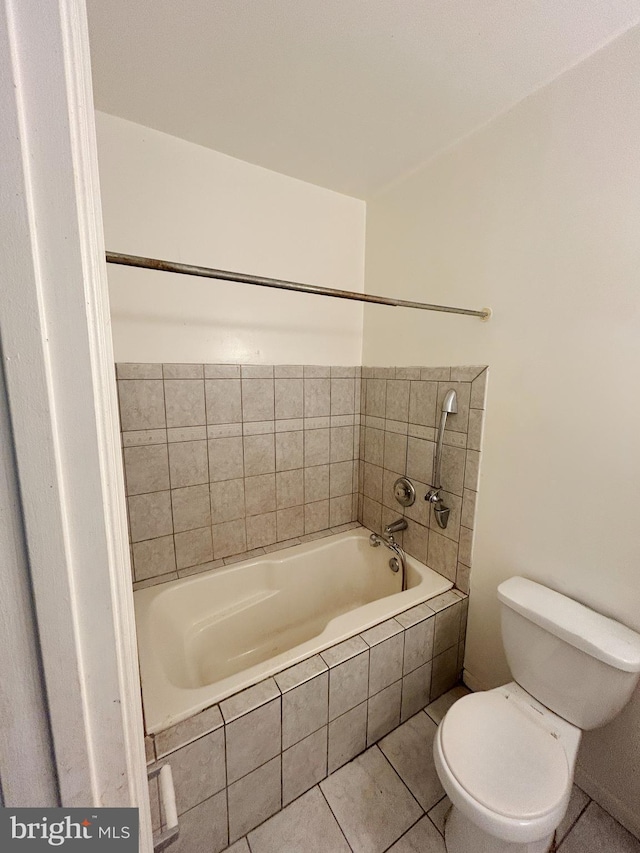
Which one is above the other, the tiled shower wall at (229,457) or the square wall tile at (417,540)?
A: the tiled shower wall at (229,457)

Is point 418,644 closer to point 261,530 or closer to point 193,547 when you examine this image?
point 261,530

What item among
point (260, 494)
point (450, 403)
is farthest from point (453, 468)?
point (260, 494)

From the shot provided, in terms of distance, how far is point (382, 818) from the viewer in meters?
1.18

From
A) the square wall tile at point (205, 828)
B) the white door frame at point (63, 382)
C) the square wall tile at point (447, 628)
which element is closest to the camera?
the white door frame at point (63, 382)

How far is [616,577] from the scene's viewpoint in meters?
1.11

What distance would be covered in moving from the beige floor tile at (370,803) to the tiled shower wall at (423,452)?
30.2 inches

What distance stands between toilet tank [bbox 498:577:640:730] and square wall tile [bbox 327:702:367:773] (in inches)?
23.8

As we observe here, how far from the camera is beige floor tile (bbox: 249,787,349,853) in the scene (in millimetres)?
1100

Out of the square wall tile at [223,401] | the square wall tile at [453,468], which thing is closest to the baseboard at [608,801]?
the square wall tile at [453,468]

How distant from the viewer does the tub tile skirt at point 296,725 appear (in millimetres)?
1003

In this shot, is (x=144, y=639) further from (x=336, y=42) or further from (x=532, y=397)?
(x=336, y=42)

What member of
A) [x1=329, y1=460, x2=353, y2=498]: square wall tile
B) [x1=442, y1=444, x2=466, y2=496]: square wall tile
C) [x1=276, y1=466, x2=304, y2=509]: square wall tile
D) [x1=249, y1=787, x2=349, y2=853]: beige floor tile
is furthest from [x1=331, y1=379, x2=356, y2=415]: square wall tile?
[x1=249, y1=787, x2=349, y2=853]: beige floor tile

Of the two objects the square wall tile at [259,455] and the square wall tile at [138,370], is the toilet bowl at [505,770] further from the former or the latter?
the square wall tile at [138,370]

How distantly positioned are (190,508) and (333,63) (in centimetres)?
184
